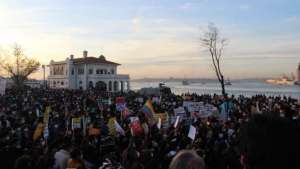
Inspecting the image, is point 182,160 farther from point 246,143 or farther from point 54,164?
point 54,164

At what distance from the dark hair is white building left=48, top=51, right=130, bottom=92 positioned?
85.1 metres

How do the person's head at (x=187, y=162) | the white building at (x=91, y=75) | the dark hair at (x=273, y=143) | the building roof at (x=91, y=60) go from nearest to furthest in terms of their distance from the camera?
the dark hair at (x=273, y=143) → the person's head at (x=187, y=162) → the white building at (x=91, y=75) → the building roof at (x=91, y=60)

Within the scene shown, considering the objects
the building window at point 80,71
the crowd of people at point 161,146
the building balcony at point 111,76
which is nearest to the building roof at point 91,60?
the building window at point 80,71

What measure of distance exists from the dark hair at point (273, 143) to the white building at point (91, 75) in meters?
85.1

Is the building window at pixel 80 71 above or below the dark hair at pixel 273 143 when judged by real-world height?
above

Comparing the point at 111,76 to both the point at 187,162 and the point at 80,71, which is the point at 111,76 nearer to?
the point at 80,71

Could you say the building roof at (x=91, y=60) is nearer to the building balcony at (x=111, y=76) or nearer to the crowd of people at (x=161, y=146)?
the building balcony at (x=111, y=76)

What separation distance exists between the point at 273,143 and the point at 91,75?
3462 inches

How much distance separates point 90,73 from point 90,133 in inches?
2984

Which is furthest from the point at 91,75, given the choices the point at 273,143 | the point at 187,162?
the point at 273,143

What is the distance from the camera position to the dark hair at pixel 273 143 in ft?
6.20

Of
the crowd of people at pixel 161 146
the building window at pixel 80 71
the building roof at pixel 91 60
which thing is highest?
the building roof at pixel 91 60

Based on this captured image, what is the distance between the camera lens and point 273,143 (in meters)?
1.90

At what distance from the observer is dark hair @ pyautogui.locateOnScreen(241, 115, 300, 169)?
1890 millimetres
